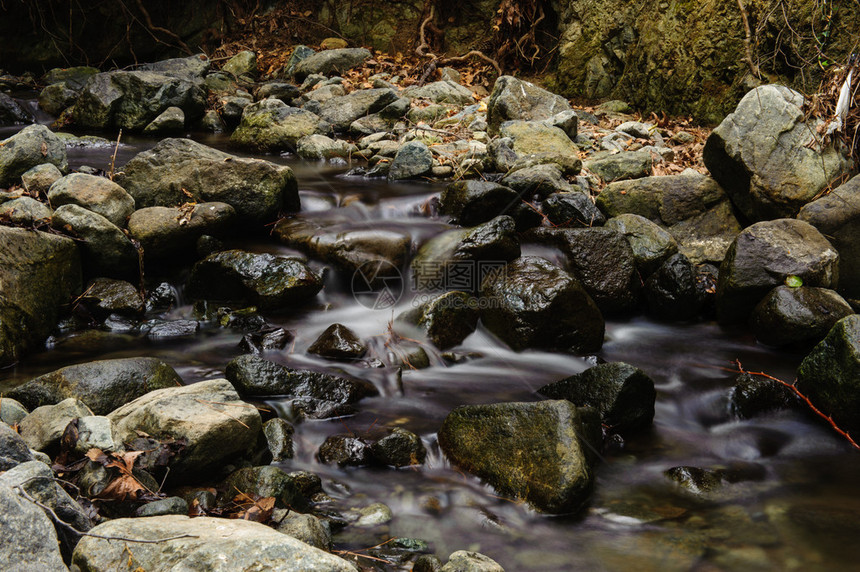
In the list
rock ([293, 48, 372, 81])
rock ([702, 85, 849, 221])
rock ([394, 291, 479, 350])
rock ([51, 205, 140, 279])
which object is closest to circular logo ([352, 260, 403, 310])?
rock ([394, 291, 479, 350])

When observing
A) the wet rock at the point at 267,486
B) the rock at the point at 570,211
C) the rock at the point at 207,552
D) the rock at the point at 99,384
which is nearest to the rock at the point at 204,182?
the rock at the point at 99,384

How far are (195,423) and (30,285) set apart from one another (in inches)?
93.0

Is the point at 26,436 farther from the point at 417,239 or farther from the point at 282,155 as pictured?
the point at 282,155

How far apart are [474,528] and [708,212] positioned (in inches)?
178

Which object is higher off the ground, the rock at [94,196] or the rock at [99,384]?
the rock at [94,196]

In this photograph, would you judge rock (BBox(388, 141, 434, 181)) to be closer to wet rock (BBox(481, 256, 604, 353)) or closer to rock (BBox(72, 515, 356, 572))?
wet rock (BBox(481, 256, 604, 353))

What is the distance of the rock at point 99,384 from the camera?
334 cm

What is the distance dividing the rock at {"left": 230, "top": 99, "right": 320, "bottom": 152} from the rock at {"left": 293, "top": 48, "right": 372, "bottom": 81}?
2.77 metres

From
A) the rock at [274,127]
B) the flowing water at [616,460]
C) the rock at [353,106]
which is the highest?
the rock at [353,106]

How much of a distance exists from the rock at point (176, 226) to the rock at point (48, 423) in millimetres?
2518

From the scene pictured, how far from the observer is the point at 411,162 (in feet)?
23.6

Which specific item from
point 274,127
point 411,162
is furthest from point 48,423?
point 274,127

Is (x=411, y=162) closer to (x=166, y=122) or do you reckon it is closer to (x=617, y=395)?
(x=617, y=395)

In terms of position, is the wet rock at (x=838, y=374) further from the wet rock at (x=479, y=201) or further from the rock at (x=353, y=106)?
the rock at (x=353, y=106)
